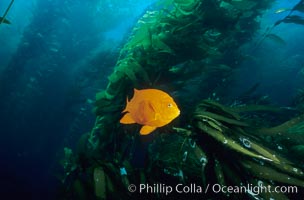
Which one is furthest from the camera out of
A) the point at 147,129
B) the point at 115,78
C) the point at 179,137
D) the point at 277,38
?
the point at 277,38

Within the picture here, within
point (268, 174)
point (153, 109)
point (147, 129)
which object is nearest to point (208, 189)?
point (268, 174)

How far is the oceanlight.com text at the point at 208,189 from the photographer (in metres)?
2.09

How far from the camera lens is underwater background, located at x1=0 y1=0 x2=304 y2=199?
10.3 feet

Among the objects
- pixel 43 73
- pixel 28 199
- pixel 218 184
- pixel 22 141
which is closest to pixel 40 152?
pixel 22 141

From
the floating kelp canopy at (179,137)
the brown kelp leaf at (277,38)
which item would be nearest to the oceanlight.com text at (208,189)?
the floating kelp canopy at (179,137)

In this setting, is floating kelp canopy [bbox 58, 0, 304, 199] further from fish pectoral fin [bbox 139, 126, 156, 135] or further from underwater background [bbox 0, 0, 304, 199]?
fish pectoral fin [bbox 139, 126, 156, 135]

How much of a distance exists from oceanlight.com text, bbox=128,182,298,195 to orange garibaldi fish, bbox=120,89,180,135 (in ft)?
2.86

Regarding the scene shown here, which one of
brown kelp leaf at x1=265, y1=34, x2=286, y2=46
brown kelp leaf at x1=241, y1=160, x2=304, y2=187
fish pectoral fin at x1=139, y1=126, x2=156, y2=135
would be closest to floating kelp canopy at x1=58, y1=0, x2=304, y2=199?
brown kelp leaf at x1=241, y1=160, x2=304, y2=187

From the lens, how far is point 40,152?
8766 mm

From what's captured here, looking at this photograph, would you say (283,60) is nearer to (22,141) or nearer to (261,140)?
(261,140)

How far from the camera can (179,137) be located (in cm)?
277

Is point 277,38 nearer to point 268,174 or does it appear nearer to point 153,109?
point 268,174

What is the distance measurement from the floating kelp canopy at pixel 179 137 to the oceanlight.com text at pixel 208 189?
3 centimetres

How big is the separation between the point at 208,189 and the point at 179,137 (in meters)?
0.59
